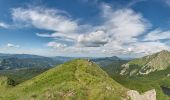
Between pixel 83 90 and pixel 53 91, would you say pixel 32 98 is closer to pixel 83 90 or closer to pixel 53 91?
pixel 53 91

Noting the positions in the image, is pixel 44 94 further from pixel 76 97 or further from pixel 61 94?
pixel 76 97

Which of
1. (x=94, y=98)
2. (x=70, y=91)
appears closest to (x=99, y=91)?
(x=94, y=98)

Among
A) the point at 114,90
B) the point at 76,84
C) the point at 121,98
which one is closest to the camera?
the point at 121,98

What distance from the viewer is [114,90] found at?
616 feet

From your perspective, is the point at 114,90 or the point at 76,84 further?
the point at 76,84

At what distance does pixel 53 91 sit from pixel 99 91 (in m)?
37.0

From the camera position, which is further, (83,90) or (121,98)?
(83,90)

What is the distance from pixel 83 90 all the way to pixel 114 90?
2291 cm

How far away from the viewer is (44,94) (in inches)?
7751


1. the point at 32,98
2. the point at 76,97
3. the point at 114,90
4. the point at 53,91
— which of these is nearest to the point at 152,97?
the point at 114,90

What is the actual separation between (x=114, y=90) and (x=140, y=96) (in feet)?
62.6

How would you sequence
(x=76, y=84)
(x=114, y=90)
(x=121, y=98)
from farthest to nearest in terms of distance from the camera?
1. (x=76, y=84)
2. (x=114, y=90)
3. (x=121, y=98)

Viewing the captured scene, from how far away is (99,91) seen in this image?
18475 centimetres

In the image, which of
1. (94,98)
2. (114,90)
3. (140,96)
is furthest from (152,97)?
(94,98)
